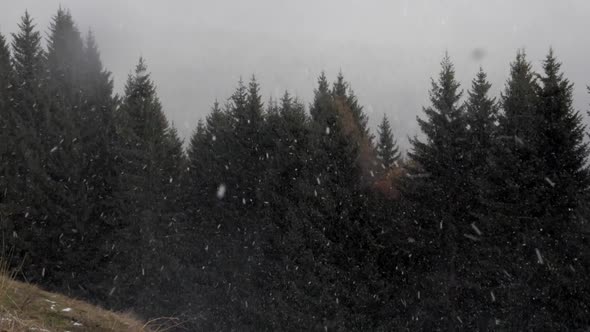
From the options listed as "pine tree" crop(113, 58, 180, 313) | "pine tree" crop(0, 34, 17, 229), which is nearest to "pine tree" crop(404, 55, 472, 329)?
"pine tree" crop(113, 58, 180, 313)

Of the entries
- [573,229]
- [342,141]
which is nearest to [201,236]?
[342,141]

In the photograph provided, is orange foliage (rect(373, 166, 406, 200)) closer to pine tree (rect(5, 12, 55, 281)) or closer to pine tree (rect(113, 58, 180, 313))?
pine tree (rect(113, 58, 180, 313))

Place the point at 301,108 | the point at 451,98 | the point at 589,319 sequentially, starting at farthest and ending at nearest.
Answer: the point at 301,108, the point at 451,98, the point at 589,319

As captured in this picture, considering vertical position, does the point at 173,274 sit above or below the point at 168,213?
below

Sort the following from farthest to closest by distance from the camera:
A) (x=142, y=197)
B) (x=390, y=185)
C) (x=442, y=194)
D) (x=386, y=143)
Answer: (x=386, y=143) → (x=142, y=197) → (x=390, y=185) → (x=442, y=194)

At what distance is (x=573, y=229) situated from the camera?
1574 cm

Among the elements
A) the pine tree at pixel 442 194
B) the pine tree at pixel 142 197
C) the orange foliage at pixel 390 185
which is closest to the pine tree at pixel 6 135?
the pine tree at pixel 142 197

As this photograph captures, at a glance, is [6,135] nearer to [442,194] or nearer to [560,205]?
[442,194]

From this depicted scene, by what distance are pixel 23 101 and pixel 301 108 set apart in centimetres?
1808

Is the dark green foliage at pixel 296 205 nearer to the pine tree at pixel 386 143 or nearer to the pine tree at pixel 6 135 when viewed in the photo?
the pine tree at pixel 6 135

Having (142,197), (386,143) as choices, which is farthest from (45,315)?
(386,143)

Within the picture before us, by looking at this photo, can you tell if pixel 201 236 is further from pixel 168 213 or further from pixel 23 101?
pixel 23 101

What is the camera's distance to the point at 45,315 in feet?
17.6

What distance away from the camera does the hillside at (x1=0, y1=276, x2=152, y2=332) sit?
15.0 ft
